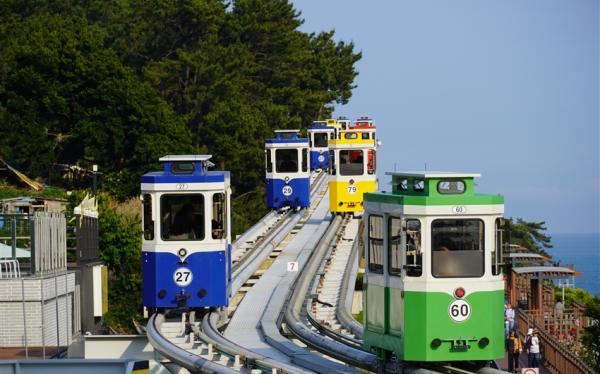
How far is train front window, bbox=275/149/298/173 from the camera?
169 feet

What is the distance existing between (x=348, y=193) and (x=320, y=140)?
2484 centimetres

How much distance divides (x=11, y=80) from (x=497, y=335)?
164 ft

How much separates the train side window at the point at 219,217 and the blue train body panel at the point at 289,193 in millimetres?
26083

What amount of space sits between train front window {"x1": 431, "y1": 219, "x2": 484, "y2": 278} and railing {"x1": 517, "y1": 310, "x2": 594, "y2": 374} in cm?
897

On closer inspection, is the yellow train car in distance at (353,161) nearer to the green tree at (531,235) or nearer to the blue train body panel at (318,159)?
the blue train body panel at (318,159)

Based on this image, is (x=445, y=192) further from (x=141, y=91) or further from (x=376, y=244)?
(x=141, y=91)

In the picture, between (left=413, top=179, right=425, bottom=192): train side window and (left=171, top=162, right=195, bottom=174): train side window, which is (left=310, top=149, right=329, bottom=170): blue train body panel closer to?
(left=171, top=162, right=195, bottom=174): train side window

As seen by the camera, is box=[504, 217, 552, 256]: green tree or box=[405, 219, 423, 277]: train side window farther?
box=[504, 217, 552, 256]: green tree

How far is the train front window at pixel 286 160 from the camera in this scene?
169ft

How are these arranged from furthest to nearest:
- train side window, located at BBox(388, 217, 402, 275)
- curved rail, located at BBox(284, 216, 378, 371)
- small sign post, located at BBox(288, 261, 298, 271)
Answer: small sign post, located at BBox(288, 261, 298, 271) → curved rail, located at BBox(284, 216, 378, 371) → train side window, located at BBox(388, 217, 402, 275)

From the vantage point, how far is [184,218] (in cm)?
2578

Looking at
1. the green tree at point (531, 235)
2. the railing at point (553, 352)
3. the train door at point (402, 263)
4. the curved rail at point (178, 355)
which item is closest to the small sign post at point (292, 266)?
the railing at point (553, 352)

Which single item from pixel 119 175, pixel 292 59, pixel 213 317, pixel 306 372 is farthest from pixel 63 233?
pixel 292 59

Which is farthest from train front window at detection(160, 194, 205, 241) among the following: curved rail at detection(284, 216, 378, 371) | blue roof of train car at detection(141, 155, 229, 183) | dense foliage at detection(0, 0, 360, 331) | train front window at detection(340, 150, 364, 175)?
train front window at detection(340, 150, 364, 175)
